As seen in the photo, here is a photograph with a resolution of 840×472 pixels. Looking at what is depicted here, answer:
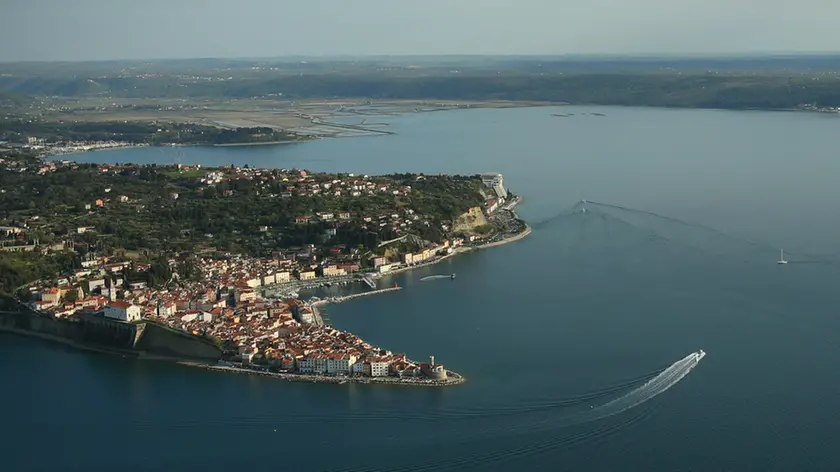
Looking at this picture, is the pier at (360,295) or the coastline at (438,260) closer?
the coastline at (438,260)

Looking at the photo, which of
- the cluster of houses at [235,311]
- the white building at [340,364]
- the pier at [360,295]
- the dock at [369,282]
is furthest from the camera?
the dock at [369,282]

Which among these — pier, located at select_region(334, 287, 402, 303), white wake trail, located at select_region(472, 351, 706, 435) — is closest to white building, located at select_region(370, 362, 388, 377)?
white wake trail, located at select_region(472, 351, 706, 435)

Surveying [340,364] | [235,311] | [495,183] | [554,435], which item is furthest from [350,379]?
[495,183]

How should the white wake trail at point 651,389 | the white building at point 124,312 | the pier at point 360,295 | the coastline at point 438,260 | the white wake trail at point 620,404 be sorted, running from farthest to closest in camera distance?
the pier at point 360,295 < the coastline at point 438,260 < the white building at point 124,312 < the white wake trail at point 651,389 < the white wake trail at point 620,404

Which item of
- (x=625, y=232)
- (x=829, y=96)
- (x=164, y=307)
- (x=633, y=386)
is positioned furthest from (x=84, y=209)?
(x=829, y=96)

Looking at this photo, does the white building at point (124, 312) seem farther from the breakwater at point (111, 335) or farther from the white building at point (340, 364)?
the white building at point (340, 364)

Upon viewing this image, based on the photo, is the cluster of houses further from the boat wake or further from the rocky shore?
the boat wake

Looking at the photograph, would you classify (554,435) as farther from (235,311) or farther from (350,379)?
(235,311)

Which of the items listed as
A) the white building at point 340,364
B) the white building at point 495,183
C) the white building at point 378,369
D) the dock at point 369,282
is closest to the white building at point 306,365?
the white building at point 340,364
